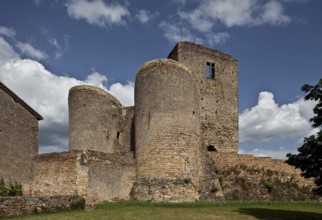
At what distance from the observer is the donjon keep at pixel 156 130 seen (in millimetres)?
25906

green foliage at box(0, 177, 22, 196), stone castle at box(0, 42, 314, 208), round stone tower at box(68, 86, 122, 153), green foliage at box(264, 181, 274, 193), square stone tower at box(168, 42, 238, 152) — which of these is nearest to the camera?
green foliage at box(0, 177, 22, 196)

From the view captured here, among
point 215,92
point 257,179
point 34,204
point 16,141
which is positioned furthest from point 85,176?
point 215,92

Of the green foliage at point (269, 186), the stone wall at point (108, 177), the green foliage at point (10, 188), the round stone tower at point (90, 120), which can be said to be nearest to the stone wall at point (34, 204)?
the stone wall at point (108, 177)

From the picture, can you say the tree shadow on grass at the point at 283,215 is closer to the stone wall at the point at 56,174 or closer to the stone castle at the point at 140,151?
the stone castle at the point at 140,151

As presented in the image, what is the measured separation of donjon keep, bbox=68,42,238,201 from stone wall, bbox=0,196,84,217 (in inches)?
199

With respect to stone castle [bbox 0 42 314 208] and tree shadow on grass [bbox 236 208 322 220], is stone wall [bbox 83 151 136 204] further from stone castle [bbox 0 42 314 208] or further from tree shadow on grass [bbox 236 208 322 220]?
tree shadow on grass [bbox 236 208 322 220]

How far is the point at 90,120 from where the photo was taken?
3017 centimetres

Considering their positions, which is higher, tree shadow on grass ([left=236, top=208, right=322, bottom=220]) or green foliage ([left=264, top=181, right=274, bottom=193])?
green foliage ([left=264, top=181, right=274, bottom=193])

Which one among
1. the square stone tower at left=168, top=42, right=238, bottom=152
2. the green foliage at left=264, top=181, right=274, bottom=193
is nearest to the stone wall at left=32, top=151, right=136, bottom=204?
the green foliage at left=264, top=181, right=274, bottom=193

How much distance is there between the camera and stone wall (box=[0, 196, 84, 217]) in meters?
18.7

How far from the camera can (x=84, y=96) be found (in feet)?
99.8

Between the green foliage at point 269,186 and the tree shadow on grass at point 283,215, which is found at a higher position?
the green foliage at point 269,186

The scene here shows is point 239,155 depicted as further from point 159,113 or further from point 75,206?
point 75,206

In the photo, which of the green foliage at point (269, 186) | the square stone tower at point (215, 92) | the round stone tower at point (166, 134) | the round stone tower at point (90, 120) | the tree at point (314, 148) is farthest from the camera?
the square stone tower at point (215, 92)
